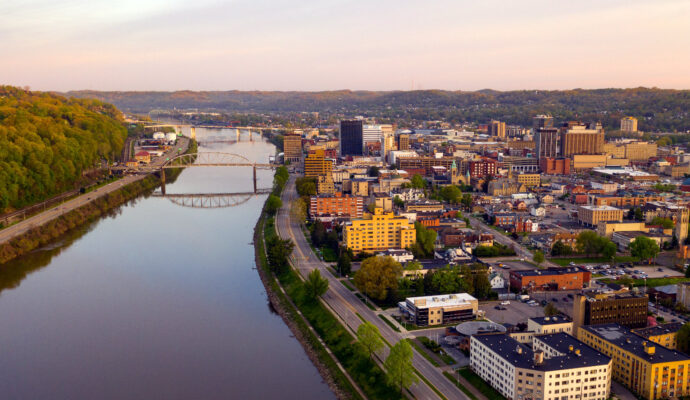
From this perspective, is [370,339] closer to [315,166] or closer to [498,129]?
[315,166]

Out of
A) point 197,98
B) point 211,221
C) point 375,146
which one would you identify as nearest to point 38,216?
point 211,221

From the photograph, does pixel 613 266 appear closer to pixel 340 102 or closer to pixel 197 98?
pixel 340 102

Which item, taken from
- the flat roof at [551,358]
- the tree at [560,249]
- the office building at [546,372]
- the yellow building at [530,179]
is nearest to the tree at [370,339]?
the flat roof at [551,358]

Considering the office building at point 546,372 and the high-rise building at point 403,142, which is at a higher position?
the high-rise building at point 403,142

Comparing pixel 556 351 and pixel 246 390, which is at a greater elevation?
pixel 556 351

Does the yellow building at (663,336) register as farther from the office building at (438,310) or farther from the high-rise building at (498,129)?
the high-rise building at (498,129)

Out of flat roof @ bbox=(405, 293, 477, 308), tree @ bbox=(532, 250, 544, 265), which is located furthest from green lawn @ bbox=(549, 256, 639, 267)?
flat roof @ bbox=(405, 293, 477, 308)
